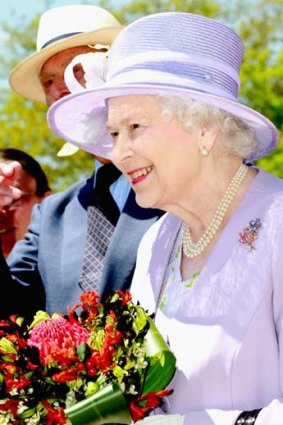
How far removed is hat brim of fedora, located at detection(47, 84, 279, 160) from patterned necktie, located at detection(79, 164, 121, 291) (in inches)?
21.4

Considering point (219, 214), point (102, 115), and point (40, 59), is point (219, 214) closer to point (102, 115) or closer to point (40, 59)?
point (102, 115)

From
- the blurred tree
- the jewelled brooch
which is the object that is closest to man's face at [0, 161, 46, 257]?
the jewelled brooch

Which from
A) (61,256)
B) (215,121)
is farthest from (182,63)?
(61,256)

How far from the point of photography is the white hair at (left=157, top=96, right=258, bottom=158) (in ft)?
9.73

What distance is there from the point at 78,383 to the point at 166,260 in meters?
0.69

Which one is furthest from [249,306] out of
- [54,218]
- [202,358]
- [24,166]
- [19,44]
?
[19,44]

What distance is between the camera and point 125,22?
30.2m

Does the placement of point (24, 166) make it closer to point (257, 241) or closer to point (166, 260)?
point (166, 260)

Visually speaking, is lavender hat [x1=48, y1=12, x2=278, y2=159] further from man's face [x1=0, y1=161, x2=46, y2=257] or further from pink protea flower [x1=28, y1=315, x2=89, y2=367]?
man's face [x1=0, y1=161, x2=46, y2=257]

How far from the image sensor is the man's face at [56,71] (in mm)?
4445

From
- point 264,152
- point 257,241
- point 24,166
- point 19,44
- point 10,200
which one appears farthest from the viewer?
point 19,44

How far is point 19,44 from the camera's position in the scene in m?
30.9

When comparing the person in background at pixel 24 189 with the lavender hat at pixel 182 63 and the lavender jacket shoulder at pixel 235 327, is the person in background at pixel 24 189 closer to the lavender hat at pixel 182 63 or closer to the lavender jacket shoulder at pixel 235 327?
the lavender hat at pixel 182 63

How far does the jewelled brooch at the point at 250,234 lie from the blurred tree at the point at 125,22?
73.8 ft
